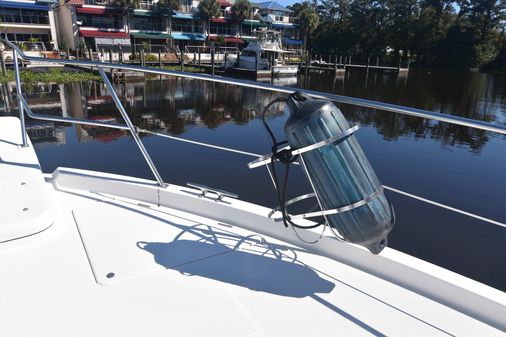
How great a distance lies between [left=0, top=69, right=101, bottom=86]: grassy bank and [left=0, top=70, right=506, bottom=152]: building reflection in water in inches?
33.3

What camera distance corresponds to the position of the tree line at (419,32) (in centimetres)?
4362

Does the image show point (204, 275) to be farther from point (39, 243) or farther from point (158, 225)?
point (39, 243)

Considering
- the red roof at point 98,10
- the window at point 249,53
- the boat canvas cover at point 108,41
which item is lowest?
the window at point 249,53

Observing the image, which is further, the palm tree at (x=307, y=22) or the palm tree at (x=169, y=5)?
the palm tree at (x=307, y=22)

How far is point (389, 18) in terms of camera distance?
45500mm

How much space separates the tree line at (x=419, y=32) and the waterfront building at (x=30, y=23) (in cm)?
2765

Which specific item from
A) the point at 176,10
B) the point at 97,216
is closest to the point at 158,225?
the point at 97,216

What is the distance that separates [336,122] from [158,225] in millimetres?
1231

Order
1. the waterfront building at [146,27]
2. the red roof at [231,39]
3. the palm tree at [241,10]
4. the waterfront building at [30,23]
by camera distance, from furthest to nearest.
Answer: the palm tree at [241,10] → the red roof at [231,39] → the waterfront building at [146,27] → the waterfront building at [30,23]

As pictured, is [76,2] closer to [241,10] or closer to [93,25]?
[93,25]

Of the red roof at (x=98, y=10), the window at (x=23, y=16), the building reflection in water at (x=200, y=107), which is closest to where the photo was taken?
the building reflection in water at (x=200, y=107)

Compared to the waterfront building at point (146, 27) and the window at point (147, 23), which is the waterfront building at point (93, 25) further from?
the window at point (147, 23)

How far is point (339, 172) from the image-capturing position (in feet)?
5.21

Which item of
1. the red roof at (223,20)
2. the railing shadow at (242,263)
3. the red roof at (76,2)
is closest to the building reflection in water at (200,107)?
the railing shadow at (242,263)
